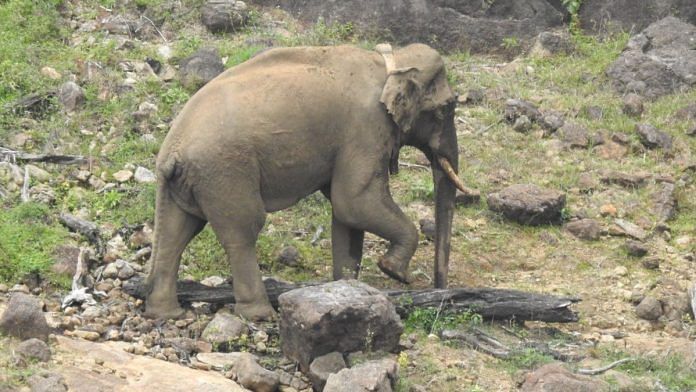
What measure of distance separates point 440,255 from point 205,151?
2.40 meters

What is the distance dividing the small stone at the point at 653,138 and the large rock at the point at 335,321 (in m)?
5.73

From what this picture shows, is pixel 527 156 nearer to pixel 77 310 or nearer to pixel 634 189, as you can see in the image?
pixel 634 189

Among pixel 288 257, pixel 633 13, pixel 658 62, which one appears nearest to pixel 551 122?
pixel 658 62

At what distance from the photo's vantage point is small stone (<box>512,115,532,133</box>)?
533 inches

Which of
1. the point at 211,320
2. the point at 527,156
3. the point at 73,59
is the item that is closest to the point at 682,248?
the point at 527,156

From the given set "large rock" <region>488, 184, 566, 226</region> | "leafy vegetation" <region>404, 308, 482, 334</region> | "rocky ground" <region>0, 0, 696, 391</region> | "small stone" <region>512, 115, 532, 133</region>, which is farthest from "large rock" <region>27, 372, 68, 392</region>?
"small stone" <region>512, 115, 532, 133</region>

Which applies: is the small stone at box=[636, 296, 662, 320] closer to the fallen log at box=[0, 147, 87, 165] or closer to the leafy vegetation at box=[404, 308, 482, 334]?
the leafy vegetation at box=[404, 308, 482, 334]

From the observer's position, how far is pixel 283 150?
30.6 ft

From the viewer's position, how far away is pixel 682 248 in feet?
38.0

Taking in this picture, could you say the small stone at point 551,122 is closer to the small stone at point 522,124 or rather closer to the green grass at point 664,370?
the small stone at point 522,124

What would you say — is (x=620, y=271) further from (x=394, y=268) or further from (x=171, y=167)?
(x=171, y=167)

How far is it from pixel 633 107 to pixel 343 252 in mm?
4906

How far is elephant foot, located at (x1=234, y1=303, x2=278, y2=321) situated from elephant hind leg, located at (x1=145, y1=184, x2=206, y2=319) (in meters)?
0.43

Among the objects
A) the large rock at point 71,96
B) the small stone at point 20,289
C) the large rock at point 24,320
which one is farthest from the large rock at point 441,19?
the large rock at point 24,320
